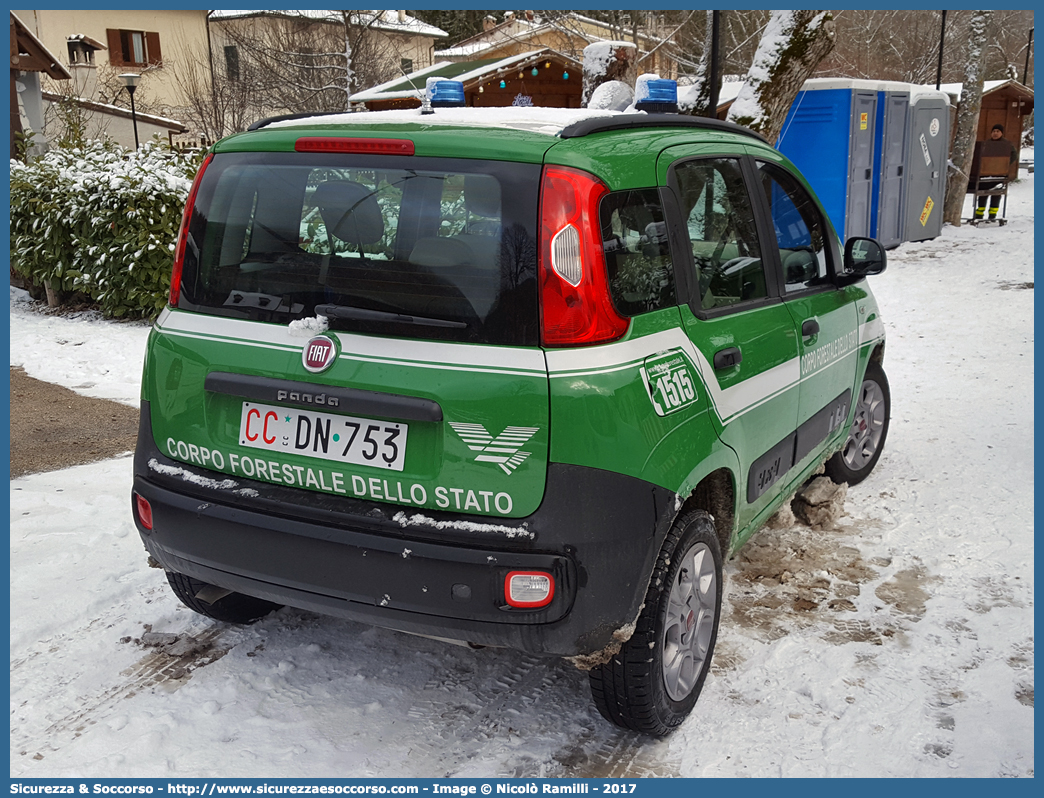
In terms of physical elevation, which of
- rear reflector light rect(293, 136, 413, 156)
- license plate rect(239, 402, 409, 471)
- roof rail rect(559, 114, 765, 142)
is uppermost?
roof rail rect(559, 114, 765, 142)

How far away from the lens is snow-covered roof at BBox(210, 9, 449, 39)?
78.9 ft

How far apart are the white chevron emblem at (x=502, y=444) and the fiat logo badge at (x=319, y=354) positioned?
478 millimetres

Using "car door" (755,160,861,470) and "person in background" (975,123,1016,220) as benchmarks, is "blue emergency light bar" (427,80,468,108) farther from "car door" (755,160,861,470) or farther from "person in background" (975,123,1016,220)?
"person in background" (975,123,1016,220)

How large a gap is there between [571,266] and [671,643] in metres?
1.29

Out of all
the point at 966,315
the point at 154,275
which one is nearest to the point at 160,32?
the point at 154,275

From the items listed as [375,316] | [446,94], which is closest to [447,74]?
[446,94]

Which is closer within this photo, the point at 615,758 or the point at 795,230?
the point at 615,758

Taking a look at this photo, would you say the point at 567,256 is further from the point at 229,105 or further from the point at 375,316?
the point at 229,105

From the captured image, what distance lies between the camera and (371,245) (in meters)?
2.82

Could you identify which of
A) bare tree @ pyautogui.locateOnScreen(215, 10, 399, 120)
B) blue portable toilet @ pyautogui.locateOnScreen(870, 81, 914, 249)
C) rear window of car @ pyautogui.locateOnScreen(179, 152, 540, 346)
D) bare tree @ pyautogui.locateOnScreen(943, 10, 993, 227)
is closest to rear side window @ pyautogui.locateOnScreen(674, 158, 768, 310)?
rear window of car @ pyautogui.locateOnScreen(179, 152, 540, 346)

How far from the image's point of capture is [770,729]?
124 inches

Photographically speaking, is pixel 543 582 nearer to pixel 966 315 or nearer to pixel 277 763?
pixel 277 763

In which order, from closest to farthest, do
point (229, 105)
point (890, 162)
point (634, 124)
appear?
1. point (634, 124)
2. point (890, 162)
3. point (229, 105)

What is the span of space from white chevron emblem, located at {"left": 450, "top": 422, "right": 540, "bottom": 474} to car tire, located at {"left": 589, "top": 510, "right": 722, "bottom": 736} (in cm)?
64
